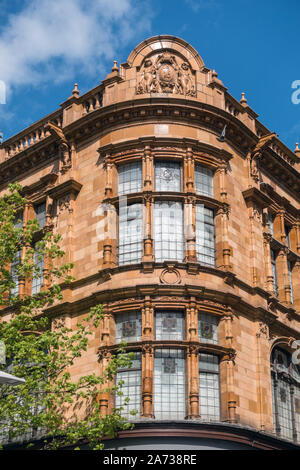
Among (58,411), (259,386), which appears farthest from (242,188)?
(58,411)

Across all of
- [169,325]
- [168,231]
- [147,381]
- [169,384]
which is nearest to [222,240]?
[168,231]

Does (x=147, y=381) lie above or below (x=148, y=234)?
below

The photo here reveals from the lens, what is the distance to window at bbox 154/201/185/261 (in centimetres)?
3353

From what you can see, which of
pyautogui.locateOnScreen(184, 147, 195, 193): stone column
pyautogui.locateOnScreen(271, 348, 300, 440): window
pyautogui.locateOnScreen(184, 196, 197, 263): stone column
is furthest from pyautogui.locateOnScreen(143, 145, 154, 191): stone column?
pyautogui.locateOnScreen(271, 348, 300, 440): window

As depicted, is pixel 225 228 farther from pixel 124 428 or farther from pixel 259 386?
pixel 124 428

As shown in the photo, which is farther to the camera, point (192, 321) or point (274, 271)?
point (274, 271)

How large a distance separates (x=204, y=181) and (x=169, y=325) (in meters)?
7.00

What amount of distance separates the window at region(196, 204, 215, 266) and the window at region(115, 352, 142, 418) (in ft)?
16.8

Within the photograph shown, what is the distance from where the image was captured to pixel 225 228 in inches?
1369

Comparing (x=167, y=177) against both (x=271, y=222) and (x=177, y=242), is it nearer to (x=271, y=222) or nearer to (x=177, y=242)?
(x=177, y=242)

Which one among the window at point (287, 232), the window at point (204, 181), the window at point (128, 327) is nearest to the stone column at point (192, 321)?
the window at point (128, 327)

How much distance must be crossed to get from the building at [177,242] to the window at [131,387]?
8cm

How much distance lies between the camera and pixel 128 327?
32.3 metres

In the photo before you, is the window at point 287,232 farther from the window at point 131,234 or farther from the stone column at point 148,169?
the window at point 131,234
